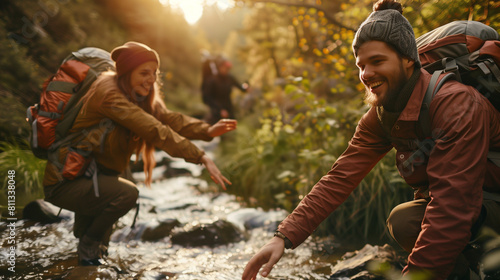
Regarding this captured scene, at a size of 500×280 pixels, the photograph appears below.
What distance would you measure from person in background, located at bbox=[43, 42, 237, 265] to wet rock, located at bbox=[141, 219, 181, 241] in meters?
0.85

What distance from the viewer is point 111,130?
10.5ft

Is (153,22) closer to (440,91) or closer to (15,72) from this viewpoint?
(15,72)

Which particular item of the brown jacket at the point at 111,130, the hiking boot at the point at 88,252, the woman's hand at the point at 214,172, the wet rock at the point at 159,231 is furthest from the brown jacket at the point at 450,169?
the wet rock at the point at 159,231

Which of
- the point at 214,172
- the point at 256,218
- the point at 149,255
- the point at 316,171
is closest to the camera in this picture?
the point at 214,172

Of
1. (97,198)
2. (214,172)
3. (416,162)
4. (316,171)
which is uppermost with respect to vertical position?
(416,162)

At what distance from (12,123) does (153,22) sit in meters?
16.6

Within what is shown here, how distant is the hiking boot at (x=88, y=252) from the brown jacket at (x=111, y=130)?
26.2 inches

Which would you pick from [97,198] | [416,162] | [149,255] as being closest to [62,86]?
[97,198]

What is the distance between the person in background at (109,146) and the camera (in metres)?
3.12

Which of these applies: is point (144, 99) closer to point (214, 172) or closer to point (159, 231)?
point (214, 172)

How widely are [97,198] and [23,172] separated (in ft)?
8.85

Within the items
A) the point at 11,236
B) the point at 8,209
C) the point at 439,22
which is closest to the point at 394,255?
the point at 439,22

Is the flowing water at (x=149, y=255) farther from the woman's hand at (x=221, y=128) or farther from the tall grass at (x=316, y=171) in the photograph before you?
the woman's hand at (x=221, y=128)

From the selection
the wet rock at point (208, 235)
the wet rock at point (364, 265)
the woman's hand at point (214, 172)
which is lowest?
the wet rock at point (208, 235)
